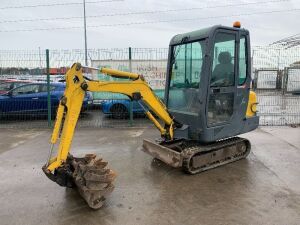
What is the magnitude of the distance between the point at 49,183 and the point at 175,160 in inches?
83.2

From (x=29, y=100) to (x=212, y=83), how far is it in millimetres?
7927

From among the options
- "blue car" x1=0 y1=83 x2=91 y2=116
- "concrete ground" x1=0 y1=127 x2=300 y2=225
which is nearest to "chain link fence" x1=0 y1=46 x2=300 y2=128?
"blue car" x1=0 y1=83 x2=91 y2=116

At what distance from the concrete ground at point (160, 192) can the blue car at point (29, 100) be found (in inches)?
164

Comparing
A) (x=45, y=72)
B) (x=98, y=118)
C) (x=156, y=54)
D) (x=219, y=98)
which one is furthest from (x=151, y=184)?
(x=98, y=118)

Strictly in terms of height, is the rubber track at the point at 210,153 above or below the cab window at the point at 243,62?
below

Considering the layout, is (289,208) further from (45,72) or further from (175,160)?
(45,72)

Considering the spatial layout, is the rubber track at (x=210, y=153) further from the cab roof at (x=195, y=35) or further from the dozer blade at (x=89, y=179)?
the cab roof at (x=195, y=35)

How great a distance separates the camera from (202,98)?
5805 millimetres

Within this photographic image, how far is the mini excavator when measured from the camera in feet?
18.9

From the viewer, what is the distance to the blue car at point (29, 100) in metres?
11.8

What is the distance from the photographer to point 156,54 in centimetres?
1036

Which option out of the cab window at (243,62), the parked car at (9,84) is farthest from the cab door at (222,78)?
the parked car at (9,84)

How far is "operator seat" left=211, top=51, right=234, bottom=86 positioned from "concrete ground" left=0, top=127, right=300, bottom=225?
1.61 m

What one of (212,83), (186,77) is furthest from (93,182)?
(186,77)
